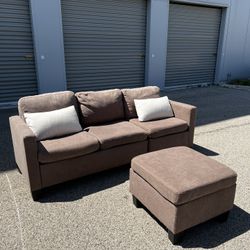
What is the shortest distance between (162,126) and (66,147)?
1.37 meters

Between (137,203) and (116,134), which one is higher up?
(116,134)

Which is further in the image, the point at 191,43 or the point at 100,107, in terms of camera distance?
the point at 191,43

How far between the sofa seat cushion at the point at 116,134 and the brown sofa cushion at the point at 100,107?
136 mm

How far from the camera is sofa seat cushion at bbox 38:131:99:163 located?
2660 millimetres

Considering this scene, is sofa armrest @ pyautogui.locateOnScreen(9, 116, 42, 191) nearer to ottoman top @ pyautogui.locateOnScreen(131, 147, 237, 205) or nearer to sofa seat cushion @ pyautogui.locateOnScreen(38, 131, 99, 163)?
sofa seat cushion @ pyautogui.locateOnScreen(38, 131, 99, 163)

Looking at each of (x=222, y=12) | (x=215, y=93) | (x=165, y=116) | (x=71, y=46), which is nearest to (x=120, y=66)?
(x=71, y=46)

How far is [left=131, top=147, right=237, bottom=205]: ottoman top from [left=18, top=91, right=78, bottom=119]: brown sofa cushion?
133cm

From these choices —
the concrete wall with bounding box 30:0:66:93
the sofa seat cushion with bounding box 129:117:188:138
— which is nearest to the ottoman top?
the sofa seat cushion with bounding box 129:117:188:138

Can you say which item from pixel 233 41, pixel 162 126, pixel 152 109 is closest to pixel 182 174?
pixel 162 126

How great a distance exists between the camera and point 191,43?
28.6 feet

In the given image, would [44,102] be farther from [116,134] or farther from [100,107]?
[116,134]

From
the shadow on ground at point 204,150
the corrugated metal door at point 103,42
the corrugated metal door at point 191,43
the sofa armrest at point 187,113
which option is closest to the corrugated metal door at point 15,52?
the corrugated metal door at point 103,42

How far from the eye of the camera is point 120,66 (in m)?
7.39

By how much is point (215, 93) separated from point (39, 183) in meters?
6.94
